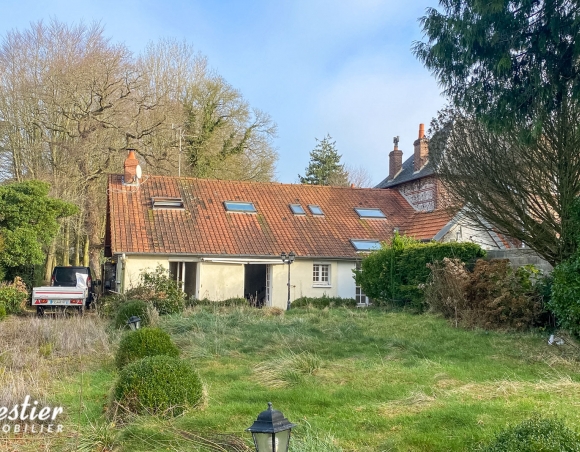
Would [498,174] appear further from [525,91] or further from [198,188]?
[198,188]

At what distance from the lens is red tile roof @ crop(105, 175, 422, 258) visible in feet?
72.4

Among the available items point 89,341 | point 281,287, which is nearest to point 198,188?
point 281,287

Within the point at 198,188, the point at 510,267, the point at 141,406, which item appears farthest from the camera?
the point at 198,188

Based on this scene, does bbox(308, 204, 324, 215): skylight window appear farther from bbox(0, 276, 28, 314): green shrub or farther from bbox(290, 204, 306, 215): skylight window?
bbox(0, 276, 28, 314): green shrub

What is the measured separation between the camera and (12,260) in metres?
22.9

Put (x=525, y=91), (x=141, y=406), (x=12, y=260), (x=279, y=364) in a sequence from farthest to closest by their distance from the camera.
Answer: (x=12, y=260)
(x=525, y=91)
(x=279, y=364)
(x=141, y=406)

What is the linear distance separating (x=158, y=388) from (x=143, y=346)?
217cm

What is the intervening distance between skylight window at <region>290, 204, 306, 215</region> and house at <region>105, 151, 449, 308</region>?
46 mm

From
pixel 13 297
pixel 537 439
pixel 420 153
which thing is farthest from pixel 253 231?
pixel 537 439

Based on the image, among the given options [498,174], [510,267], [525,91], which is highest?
[525,91]

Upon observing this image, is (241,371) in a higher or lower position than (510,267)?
lower

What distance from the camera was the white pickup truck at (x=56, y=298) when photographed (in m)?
20.3

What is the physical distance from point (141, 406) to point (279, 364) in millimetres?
Answer: 2686

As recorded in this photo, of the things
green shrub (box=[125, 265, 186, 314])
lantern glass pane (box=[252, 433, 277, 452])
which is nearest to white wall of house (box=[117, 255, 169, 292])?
green shrub (box=[125, 265, 186, 314])
